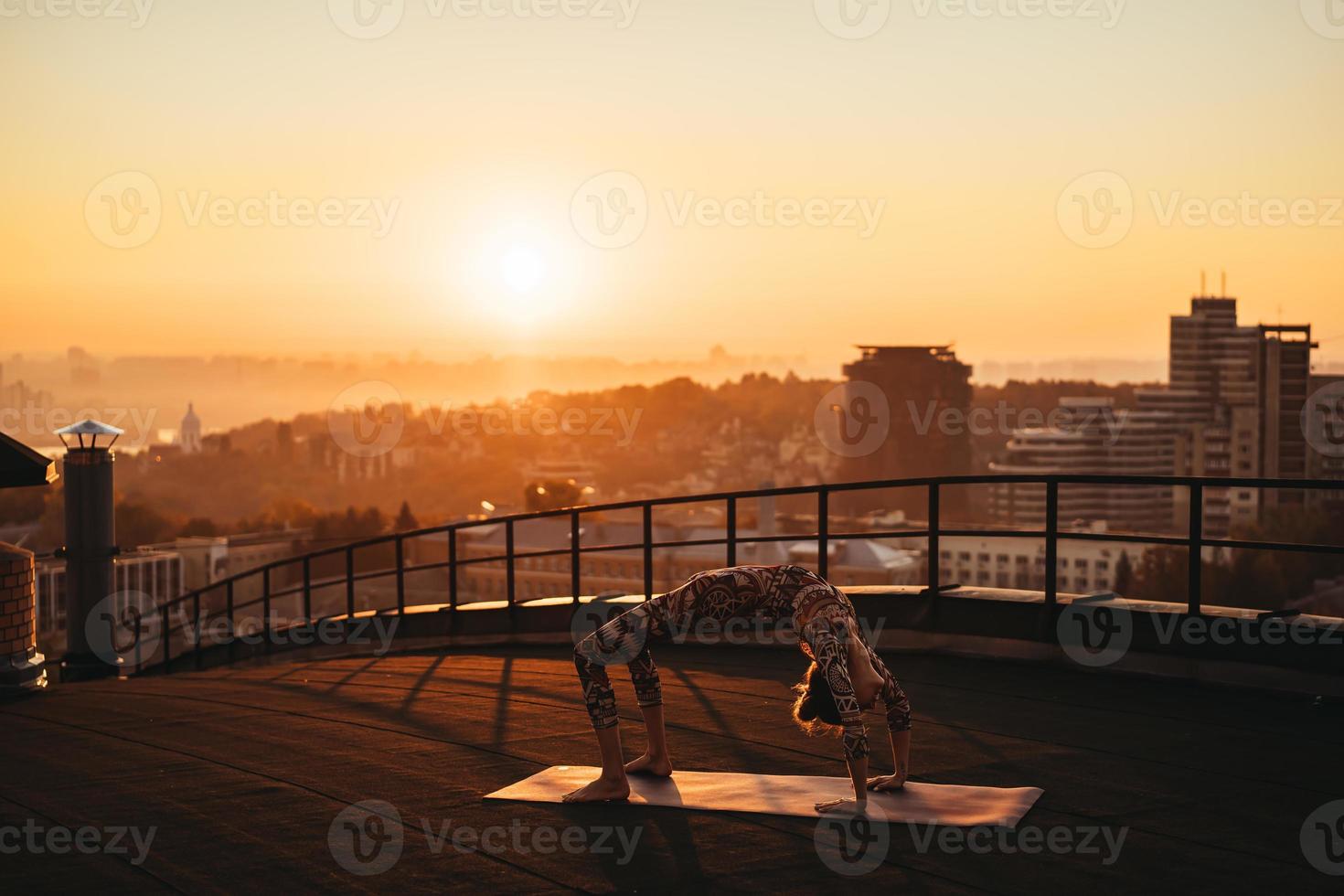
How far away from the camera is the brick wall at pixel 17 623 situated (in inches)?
453

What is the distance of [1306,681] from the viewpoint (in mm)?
8281

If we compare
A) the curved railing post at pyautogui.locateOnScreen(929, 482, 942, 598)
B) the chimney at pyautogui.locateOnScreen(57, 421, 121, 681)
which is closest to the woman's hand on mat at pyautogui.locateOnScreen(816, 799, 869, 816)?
the curved railing post at pyautogui.locateOnScreen(929, 482, 942, 598)

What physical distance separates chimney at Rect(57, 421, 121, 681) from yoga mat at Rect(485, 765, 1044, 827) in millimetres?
9699

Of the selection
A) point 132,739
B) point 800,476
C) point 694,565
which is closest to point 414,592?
point 694,565

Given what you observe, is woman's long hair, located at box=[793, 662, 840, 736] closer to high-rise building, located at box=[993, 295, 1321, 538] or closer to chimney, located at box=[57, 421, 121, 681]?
chimney, located at box=[57, 421, 121, 681]

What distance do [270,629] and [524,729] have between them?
10.1 m

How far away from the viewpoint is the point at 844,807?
6031 mm

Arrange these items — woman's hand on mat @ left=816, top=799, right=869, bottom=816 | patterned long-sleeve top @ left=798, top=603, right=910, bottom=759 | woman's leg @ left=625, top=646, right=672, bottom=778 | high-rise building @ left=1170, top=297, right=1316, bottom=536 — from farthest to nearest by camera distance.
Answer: high-rise building @ left=1170, top=297, right=1316, bottom=536
woman's leg @ left=625, top=646, right=672, bottom=778
woman's hand on mat @ left=816, top=799, right=869, bottom=816
patterned long-sleeve top @ left=798, top=603, right=910, bottom=759

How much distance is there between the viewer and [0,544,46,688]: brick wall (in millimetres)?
11508

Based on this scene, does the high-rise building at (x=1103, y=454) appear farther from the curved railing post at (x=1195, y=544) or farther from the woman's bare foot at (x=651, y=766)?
the woman's bare foot at (x=651, y=766)

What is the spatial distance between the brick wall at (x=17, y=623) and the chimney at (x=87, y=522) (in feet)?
8.45

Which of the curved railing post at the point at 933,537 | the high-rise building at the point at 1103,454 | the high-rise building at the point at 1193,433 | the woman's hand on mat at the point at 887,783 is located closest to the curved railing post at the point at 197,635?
the curved railing post at the point at 933,537

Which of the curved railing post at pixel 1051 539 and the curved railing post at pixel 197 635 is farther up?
the curved railing post at pixel 1051 539

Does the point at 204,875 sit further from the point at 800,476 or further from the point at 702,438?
the point at 800,476
